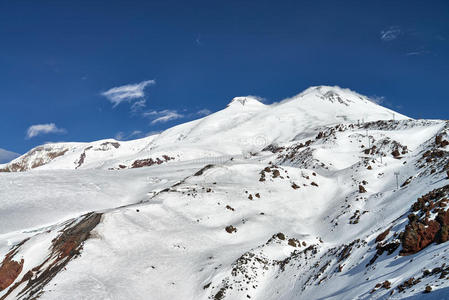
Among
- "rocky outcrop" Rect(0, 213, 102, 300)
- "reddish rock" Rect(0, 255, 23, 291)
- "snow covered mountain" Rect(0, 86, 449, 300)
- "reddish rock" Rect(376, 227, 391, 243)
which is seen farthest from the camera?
"reddish rock" Rect(0, 255, 23, 291)

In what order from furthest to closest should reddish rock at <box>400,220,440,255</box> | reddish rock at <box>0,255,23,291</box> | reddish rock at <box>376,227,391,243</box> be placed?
1. reddish rock at <box>0,255,23,291</box>
2. reddish rock at <box>376,227,391,243</box>
3. reddish rock at <box>400,220,440,255</box>

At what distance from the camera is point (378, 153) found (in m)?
73.7

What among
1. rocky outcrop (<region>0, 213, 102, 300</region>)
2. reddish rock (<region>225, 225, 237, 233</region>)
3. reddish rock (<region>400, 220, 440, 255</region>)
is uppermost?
rocky outcrop (<region>0, 213, 102, 300</region>)

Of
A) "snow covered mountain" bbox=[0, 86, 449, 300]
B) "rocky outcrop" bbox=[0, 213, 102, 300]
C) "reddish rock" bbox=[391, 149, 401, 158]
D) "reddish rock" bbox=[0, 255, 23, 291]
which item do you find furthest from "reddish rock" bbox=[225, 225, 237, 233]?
"reddish rock" bbox=[391, 149, 401, 158]

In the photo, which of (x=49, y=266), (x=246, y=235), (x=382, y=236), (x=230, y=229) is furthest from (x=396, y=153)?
(x=49, y=266)

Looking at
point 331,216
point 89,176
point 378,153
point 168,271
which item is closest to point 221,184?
point 331,216

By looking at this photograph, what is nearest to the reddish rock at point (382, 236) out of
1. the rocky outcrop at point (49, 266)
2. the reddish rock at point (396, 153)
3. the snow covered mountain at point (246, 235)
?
the snow covered mountain at point (246, 235)

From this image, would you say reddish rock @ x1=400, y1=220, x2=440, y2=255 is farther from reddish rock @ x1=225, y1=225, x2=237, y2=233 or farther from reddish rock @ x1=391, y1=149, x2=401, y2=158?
reddish rock @ x1=391, y1=149, x2=401, y2=158

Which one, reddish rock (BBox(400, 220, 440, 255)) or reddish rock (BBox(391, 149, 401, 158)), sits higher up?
reddish rock (BBox(391, 149, 401, 158))

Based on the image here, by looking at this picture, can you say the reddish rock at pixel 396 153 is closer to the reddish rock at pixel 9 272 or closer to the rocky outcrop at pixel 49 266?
the rocky outcrop at pixel 49 266

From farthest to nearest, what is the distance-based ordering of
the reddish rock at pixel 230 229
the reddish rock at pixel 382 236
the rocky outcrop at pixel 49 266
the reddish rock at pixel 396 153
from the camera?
the reddish rock at pixel 396 153 → the reddish rock at pixel 230 229 → the rocky outcrop at pixel 49 266 → the reddish rock at pixel 382 236

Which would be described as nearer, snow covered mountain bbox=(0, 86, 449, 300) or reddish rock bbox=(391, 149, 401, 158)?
snow covered mountain bbox=(0, 86, 449, 300)

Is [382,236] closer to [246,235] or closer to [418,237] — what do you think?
[418,237]

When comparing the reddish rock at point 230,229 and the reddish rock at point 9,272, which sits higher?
the reddish rock at point 9,272
